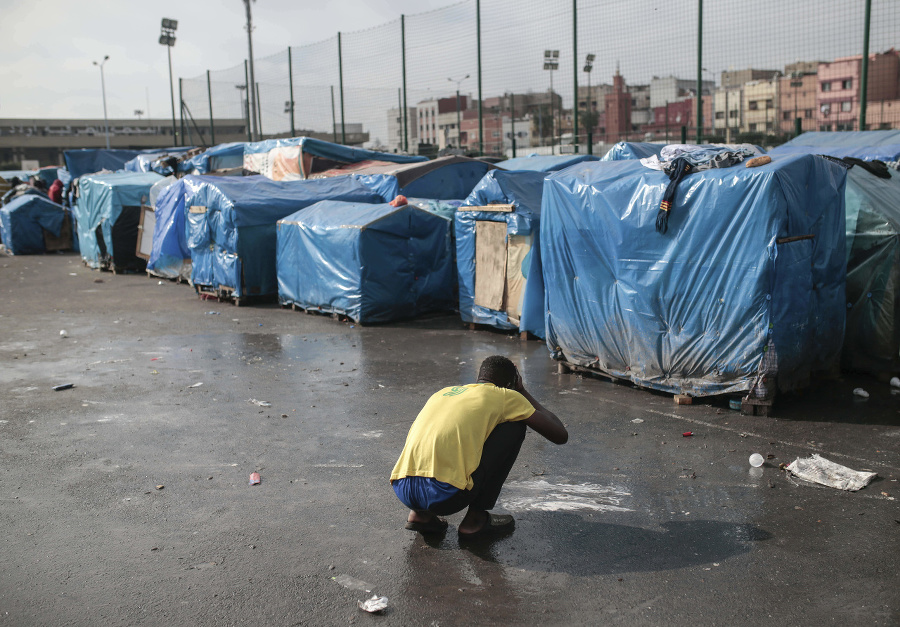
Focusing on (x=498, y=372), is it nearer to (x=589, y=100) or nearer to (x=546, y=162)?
(x=546, y=162)

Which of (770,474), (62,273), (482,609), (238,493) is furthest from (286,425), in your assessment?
(62,273)

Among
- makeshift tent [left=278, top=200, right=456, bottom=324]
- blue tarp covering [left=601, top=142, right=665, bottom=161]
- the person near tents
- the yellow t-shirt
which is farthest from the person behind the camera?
the person near tents

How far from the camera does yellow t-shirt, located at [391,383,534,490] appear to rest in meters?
3.95

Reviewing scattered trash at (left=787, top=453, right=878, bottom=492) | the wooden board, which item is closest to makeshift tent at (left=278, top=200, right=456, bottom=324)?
the wooden board

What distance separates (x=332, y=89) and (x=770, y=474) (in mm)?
19857

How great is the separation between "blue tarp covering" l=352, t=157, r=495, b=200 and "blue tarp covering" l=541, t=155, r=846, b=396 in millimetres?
7464

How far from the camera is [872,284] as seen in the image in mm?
7391

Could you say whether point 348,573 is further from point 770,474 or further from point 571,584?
point 770,474

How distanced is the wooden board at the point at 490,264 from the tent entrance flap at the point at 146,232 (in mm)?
10028

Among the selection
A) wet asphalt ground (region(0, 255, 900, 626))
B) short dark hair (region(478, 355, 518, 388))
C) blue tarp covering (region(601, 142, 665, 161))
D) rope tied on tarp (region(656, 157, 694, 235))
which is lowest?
wet asphalt ground (region(0, 255, 900, 626))

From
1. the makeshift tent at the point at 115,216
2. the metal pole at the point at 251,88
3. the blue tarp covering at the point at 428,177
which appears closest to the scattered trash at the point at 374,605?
the blue tarp covering at the point at 428,177

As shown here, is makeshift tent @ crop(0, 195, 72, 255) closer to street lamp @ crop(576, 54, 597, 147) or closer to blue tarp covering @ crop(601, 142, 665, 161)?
street lamp @ crop(576, 54, 597, 147)

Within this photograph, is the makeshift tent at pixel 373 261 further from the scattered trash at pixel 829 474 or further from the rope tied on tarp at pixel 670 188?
the scattered trash at pixel 829 474

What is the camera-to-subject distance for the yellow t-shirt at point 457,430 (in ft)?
13.0
